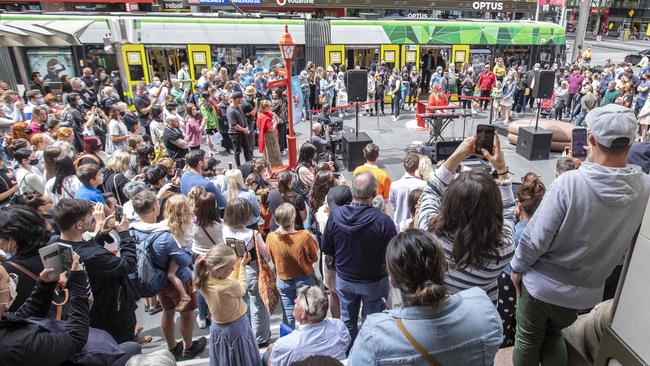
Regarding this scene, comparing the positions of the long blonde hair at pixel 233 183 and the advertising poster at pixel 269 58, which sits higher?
the advertising poster at pixel 269 58

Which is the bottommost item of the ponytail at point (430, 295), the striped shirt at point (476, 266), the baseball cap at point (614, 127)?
the striped shirt at point (476, 266)

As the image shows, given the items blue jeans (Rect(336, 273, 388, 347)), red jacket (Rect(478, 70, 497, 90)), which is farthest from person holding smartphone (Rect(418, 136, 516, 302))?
red jacket (Rect(478, 70, 497, 90))

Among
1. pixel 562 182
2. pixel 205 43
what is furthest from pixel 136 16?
pixel 562 182

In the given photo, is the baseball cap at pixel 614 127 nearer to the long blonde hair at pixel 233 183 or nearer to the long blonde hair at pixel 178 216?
the long blonde hair at pixel 178 216

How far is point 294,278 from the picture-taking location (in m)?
3.79

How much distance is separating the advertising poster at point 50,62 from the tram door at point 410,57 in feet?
40.8

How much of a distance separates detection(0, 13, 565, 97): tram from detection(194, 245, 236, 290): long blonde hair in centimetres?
1174

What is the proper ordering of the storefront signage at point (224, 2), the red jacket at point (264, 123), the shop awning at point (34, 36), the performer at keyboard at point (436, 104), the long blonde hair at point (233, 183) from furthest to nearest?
the storefront signage at point (224, 2)
the shop awning at point (34, 36)
the performer at keyboard at point (436, 104)
the red jacket at point (264, 123)
the long blonde hair at point (233, 183)

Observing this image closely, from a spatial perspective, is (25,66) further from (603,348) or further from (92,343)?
(603,348)

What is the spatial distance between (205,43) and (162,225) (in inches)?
507

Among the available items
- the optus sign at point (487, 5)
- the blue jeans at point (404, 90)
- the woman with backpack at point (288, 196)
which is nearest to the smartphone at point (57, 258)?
the woman with backpack at point (288, 196)

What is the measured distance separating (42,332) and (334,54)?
15710mm

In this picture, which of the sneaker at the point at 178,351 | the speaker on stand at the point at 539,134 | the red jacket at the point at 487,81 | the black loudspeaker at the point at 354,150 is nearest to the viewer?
the sneaker at the point at 178,351

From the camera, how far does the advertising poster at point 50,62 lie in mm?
14406
